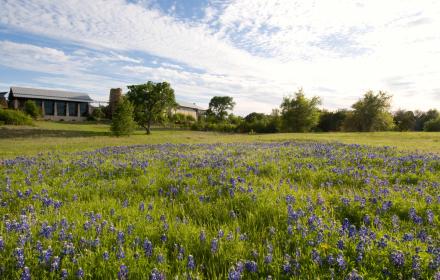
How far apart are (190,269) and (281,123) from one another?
2650 inches

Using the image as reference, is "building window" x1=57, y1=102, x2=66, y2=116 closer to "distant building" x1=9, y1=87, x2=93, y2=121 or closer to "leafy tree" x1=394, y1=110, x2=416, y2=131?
"distant building" x1=9, y1=87, x2=93, y2=121

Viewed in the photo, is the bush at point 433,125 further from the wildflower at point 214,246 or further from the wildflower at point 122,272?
the wildflower at point 122,272

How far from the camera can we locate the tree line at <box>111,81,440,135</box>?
54594 millimetres

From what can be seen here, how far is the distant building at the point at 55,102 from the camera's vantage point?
76.9 metres

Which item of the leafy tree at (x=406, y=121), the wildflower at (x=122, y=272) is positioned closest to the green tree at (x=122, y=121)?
the wildflower at (x=122, y=272)

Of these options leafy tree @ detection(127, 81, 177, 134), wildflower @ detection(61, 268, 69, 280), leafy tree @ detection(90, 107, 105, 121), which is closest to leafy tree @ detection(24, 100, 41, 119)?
leafy tree @ detection(90, 107, 105, 121)

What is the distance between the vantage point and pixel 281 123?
224ft

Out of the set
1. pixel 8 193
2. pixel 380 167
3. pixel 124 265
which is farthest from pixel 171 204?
pixel 380 167

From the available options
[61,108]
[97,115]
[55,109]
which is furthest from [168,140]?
[61,108]

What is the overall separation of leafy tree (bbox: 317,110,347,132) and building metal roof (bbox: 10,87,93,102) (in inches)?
2640

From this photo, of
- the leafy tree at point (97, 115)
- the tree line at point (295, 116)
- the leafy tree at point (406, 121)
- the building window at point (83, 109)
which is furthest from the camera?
the building window at point (83, 109)

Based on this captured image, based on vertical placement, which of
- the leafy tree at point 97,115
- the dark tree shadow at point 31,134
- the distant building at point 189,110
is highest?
the distant building at point 189,110

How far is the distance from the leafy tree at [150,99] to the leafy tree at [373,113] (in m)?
41.6

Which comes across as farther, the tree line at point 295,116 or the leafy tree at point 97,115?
the leafy tree at point 97,115
